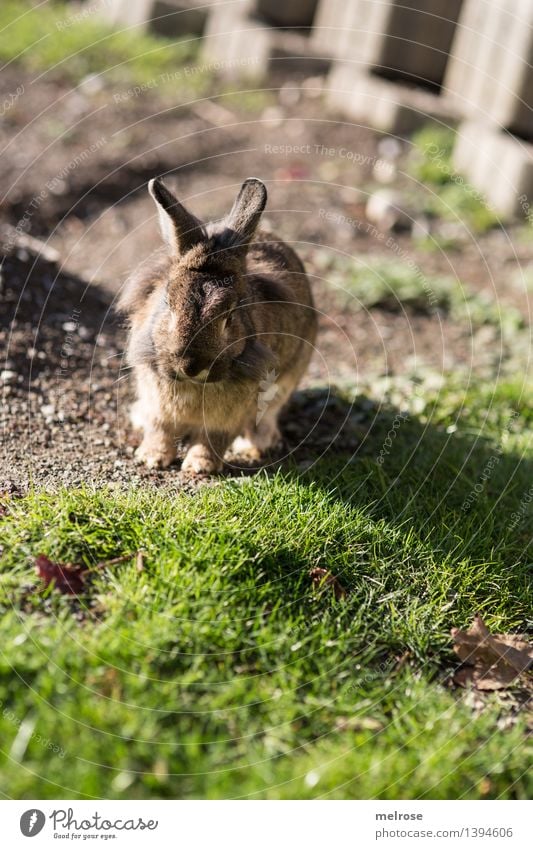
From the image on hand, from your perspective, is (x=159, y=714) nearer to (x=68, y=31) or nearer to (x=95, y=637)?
(x=95, y=637)

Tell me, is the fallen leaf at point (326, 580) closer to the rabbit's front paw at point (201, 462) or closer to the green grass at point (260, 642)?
the green grass at point (260, 642)

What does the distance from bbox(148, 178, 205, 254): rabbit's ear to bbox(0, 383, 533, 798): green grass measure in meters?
1.28

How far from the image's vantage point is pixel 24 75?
1050 centimetres

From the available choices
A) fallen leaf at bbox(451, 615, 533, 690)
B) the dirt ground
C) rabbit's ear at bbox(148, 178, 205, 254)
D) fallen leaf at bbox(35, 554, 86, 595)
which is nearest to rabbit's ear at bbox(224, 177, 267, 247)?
rabbit's ear at bbox(148, 178, 205, 254)

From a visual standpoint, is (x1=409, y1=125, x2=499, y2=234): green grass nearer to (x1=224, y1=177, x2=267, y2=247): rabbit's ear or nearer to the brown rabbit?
the brown rabbit

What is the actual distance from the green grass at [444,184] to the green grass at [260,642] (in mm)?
5039

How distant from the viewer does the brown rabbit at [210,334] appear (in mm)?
4164

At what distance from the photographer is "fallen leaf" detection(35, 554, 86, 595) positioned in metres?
3.73

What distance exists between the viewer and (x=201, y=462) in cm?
483

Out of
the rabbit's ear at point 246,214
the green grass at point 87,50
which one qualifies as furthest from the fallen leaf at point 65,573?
the green grass at point 87,50

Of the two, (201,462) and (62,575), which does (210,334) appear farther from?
(62,575)

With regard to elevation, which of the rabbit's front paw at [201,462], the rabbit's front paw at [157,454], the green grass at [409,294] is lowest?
the rabbit's front paw at [157,454]

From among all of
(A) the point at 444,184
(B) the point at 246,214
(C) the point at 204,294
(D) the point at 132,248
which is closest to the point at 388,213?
(A) the point at 444,184

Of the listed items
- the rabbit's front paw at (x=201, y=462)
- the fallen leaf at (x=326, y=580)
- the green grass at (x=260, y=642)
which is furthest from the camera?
the rabbit's front paw at (x=201, y=462)
